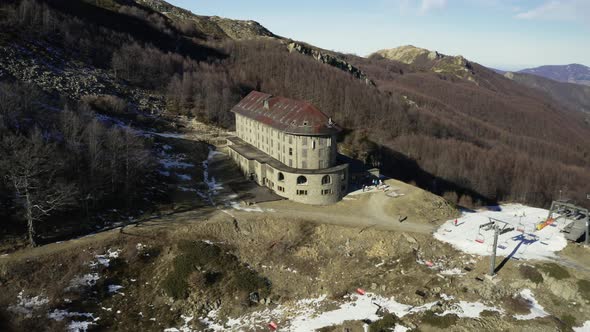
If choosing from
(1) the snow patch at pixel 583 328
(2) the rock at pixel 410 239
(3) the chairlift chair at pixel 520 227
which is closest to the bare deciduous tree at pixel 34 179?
(2) the rock at pixel 410 239

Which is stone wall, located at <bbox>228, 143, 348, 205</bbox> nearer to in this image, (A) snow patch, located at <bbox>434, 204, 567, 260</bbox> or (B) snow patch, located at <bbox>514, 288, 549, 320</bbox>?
(A) snow patch, located at <bbox>434, 204, 567, 260</bbox>

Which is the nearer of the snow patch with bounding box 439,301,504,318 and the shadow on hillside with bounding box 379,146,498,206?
the snow patch with bounding box 439,301,504,318

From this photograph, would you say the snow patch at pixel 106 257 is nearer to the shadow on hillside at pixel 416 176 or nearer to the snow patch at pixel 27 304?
the snow patch at pixel 27 304

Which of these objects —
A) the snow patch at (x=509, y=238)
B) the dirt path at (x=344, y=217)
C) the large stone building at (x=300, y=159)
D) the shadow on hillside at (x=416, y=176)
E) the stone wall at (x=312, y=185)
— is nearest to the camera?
the snow patch at (x=509, y=238)

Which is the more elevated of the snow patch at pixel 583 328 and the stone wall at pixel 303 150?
the stone wall at pixel 303 150

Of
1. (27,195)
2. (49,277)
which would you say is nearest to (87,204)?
(27,195)

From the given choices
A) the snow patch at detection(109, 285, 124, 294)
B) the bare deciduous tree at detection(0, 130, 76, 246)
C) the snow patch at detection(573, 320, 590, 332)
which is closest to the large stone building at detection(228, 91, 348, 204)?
the snow patch at detection(109, 285, 124, 294)

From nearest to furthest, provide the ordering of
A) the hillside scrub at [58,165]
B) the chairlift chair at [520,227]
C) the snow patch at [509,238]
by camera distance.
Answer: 1. the hillside scrub at [58,165]
2. the snow patch at [509,238]
3. the chairlift chair at [520,227]

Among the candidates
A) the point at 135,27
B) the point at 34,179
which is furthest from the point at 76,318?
the point at 135,27

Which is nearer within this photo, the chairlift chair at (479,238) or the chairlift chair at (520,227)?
the chairlift chair at (479,238)
